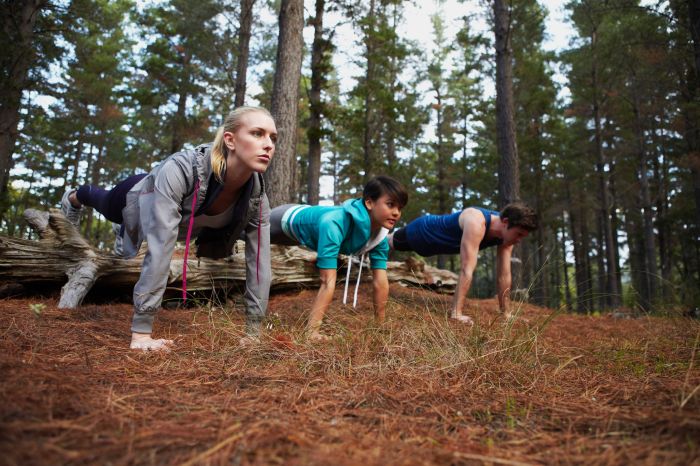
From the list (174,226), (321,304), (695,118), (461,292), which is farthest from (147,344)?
(695,118)

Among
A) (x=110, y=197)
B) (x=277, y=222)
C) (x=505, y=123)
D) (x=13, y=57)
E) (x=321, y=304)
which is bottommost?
(x=321, y=304)

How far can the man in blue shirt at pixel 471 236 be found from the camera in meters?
4.33

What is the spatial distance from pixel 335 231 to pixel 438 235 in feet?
7.54

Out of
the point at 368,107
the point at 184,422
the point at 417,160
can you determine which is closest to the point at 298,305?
the point at 184,422

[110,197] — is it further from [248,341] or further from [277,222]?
[248,341]

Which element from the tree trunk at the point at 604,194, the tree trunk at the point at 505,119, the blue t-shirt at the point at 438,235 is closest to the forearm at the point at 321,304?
the blue t-shirt at the point at 438,235

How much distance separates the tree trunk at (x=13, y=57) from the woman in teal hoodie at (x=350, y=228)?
287 inches

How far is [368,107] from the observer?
41.5 feet

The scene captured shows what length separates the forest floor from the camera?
3.32 ft

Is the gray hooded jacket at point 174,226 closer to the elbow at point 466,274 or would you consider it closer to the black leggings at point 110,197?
the black leggings at point 110,197

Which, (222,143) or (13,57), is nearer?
(222,143)

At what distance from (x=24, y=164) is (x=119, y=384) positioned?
22.8 meters

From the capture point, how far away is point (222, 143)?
265cm

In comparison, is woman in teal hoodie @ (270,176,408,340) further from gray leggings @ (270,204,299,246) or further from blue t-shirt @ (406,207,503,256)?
blue t-shirt @ (406,207,503,256)
